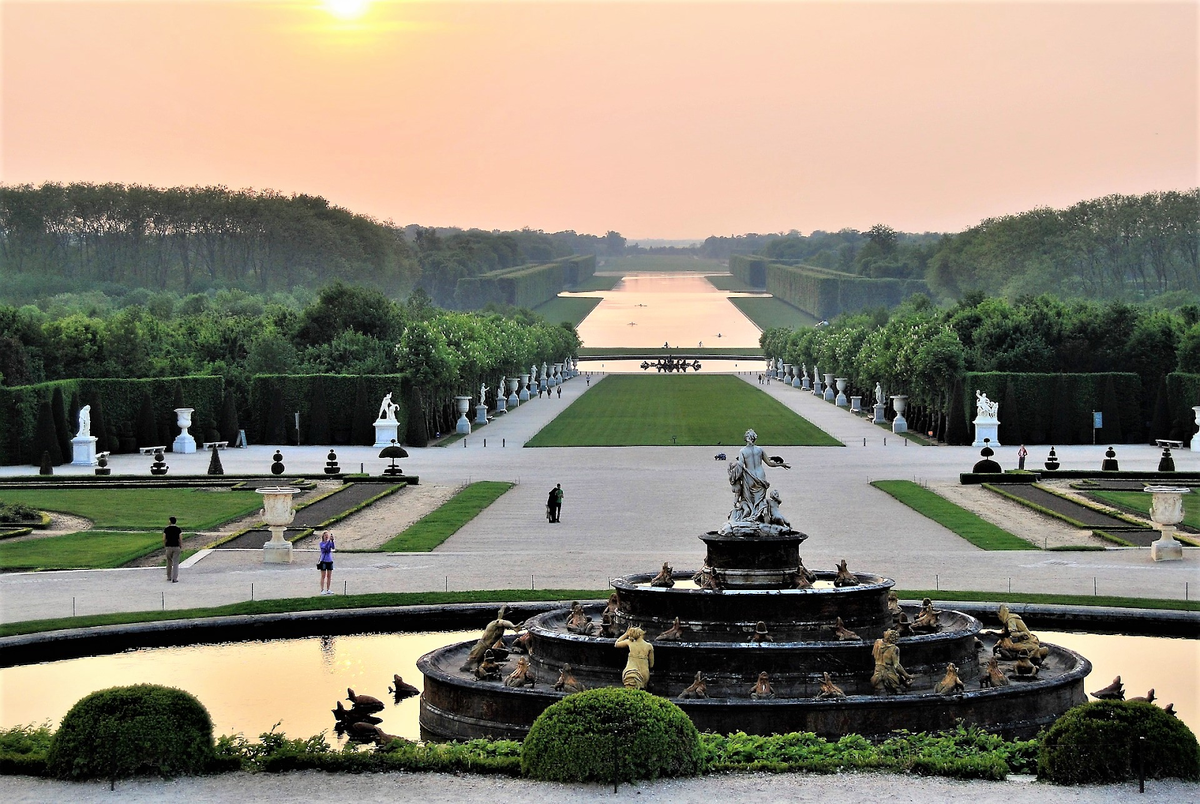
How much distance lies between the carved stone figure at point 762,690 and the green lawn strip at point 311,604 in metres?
8.13

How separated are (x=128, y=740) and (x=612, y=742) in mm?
4906

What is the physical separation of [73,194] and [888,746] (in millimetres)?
175764

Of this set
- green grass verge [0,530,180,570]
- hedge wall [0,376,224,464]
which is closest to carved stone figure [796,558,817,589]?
green grass verge [0,530,180,570]

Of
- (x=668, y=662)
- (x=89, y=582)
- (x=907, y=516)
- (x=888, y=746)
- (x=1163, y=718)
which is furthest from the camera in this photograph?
(x=907, y=516)

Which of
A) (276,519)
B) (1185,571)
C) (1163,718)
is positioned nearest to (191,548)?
(276,519)

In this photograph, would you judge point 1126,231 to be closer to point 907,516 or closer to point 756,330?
point 756,330

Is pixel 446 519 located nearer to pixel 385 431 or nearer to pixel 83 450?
pixel 83 450

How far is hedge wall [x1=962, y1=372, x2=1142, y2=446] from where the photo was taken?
68062mm

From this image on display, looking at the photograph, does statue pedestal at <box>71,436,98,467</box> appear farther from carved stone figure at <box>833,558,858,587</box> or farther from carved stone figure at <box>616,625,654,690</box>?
carved stone figure at <box>616,625,654,690</box>

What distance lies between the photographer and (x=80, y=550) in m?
35.9

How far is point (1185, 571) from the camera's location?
107ft

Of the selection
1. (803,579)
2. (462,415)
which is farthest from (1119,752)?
(462,415)

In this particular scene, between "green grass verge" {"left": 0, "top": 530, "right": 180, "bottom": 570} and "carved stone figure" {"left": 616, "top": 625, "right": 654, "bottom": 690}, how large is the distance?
52.6 ft

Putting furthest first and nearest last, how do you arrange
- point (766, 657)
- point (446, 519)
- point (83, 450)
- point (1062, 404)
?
point (1062, 404) → point (83, 450) → point (446, 519) → point (766, 657)
